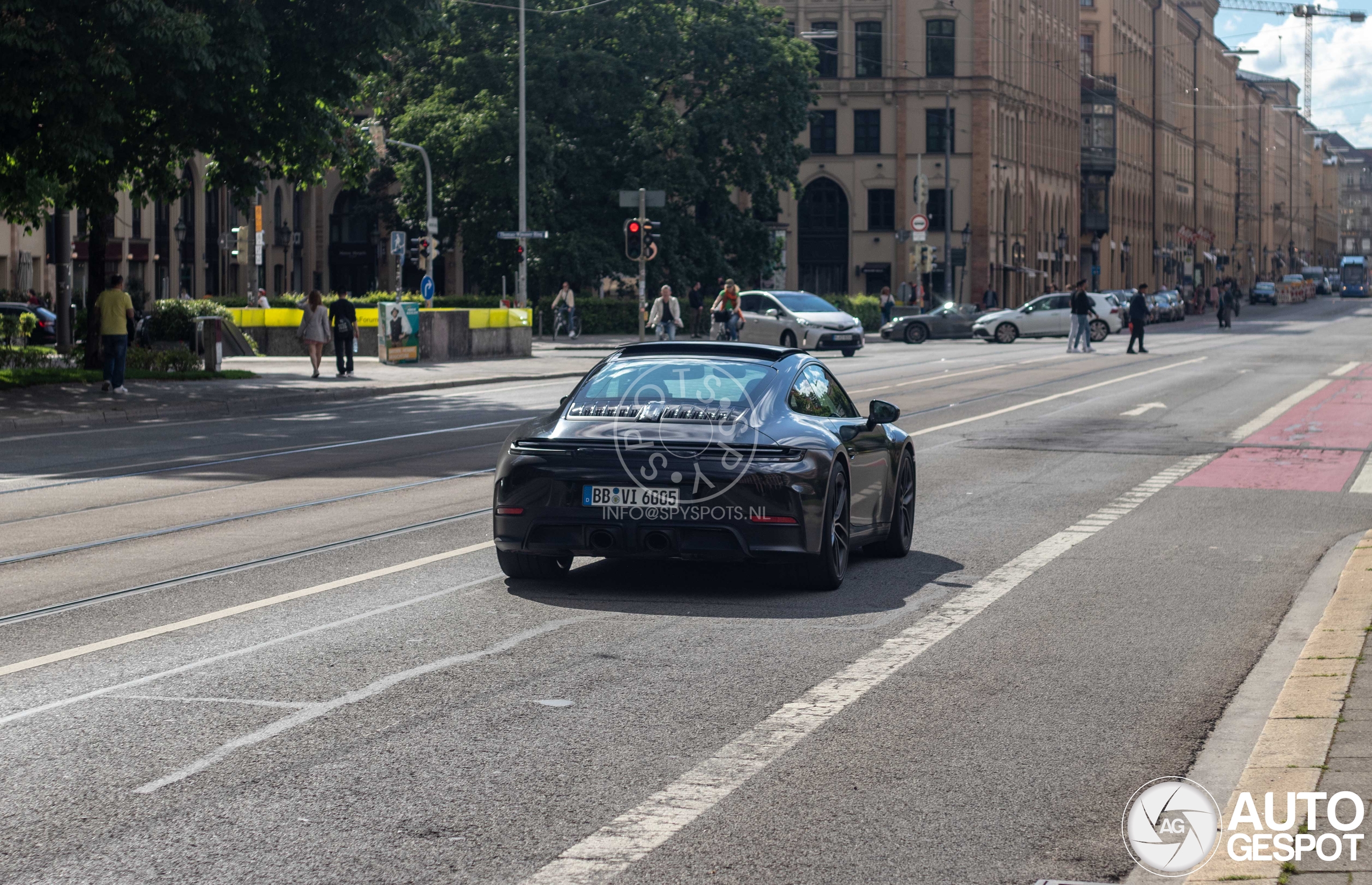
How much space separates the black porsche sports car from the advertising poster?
28.0m

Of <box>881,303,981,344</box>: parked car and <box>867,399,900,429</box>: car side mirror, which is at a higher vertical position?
<box>881,303,981,344</box>: parked car

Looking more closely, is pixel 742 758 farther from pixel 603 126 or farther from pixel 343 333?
pixel 603 126

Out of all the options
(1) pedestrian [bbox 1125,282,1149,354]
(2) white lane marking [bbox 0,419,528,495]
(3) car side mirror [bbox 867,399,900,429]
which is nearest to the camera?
(3) car side mirror [bbox 867,399,900,429]

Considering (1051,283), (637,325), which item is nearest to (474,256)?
(637,325)

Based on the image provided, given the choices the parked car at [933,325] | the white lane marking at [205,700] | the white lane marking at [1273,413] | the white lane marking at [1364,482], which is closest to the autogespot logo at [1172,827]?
the white lane marking at [205,700]

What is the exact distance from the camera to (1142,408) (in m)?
25.3

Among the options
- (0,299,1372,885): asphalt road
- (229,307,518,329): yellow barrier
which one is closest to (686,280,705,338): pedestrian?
(229,307,518,329): yellow barrier

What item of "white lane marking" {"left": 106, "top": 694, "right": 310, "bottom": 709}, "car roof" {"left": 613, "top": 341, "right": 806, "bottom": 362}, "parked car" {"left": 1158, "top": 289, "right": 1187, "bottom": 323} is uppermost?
"parked car" {"left": 1158, "top": 289, "right": 1187, "bottom": 323}

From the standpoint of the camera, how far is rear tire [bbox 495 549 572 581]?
9.77m

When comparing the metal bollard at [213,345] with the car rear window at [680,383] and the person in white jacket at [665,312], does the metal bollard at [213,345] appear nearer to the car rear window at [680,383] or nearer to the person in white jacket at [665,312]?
the person in white jacket at [665,312]

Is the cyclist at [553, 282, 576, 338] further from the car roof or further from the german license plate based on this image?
the german license plate

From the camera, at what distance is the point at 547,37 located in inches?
2249

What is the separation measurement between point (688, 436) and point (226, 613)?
2396 millimetres

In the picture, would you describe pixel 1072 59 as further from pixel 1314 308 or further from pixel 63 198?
pixel 63 198
